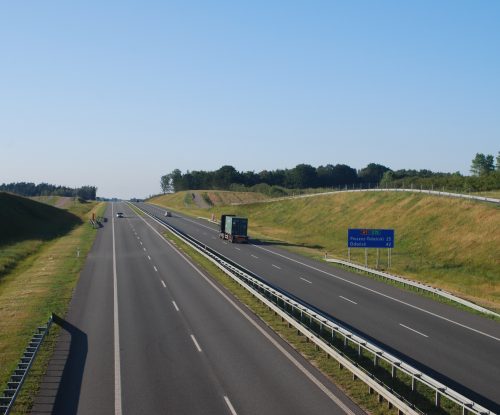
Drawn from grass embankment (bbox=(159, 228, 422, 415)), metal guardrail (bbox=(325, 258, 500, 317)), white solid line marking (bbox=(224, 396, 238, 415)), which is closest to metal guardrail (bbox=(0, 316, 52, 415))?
white solid line marking (bbox=(224, 396, 238, 415))

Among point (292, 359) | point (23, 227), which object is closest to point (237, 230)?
point (23, 227)

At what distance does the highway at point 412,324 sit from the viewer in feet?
61.7

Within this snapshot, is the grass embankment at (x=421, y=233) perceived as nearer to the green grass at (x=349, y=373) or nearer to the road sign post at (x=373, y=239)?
the road sign post at (x=373, y=239)

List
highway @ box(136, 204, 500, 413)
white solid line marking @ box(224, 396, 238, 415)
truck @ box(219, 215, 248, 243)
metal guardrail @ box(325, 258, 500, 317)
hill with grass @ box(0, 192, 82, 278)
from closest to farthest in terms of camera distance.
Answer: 1. white solid line marking @ box(224, 396, 238, 415)
2. highway @ box(136, 204, 500, 413)
3. metal guardrail @ box(325, 258, 500, 317)
4. hill with grass @ box(0, 192, 82, 278)
5. truck @ box(219, 215, 248, 243)

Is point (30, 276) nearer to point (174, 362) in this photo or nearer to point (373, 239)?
point (174, 362)

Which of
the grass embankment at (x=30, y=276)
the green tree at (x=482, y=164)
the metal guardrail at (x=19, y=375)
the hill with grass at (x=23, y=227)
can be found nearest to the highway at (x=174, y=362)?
the metal guardrail at (x=19, y=375)

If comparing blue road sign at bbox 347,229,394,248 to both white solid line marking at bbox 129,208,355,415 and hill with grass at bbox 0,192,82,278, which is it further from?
hill with grass at bbox 0,192,82,278

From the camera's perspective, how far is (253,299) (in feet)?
103

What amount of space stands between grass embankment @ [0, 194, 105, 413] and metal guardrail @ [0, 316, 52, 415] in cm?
33

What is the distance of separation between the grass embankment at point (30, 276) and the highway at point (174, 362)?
1224mm

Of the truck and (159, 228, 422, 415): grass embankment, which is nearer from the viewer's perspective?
(159, 228, 422, 415): grass embankment

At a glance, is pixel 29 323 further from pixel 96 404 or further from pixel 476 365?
pixel 476 365

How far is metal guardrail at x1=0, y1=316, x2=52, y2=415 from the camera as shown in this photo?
15.0 m

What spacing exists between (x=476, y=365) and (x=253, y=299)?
1397cm
